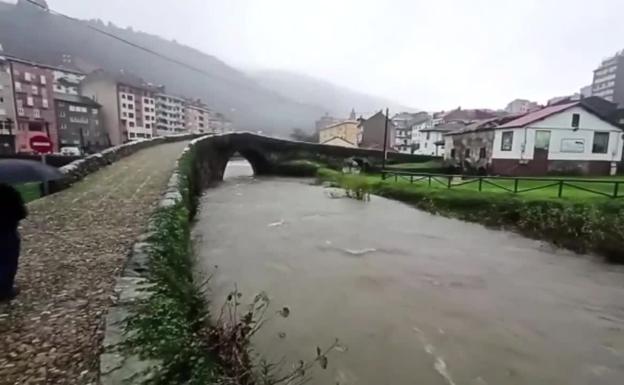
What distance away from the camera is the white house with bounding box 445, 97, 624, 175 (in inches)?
1033

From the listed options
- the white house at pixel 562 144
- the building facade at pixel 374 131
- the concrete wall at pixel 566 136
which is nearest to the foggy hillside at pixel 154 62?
the building facade at pixel 374 131

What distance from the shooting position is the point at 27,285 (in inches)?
161

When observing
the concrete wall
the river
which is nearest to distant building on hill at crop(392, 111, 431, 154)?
the concrete wall

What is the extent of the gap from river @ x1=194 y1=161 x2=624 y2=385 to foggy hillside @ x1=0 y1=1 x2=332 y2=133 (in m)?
76.1

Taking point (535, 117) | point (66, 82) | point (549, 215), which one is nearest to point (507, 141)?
point (535, 117)

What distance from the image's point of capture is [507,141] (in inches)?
1064

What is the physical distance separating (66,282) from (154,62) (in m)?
113

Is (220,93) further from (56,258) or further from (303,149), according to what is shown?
(56,258)

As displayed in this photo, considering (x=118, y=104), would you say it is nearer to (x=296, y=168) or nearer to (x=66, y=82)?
(x=66, y=82)

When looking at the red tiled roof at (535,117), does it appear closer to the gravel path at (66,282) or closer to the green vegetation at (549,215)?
the green vegetation at (549,215)

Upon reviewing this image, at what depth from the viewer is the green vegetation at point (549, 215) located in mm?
11117

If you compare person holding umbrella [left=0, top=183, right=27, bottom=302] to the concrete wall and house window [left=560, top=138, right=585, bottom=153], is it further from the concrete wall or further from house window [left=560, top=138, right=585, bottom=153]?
house window [left=560, top=138, right=585, bottom=153]

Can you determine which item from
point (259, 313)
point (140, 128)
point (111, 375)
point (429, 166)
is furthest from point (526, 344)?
point (140, 128)

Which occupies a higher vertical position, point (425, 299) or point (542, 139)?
point (542, 139)
